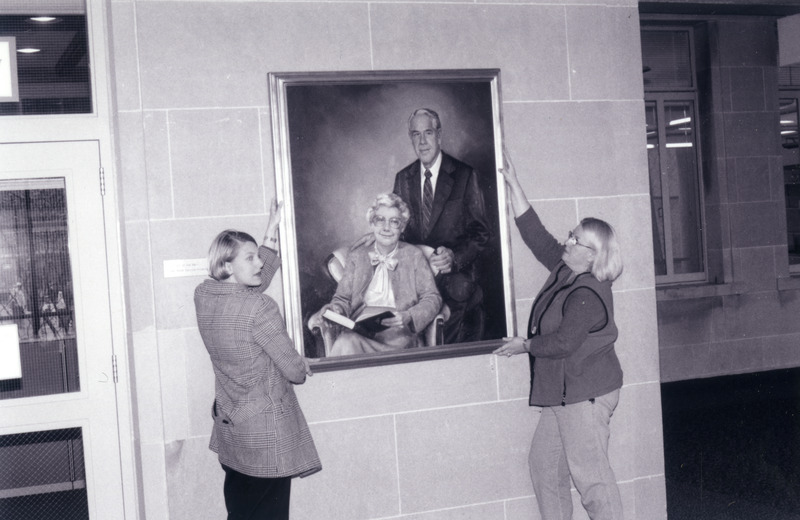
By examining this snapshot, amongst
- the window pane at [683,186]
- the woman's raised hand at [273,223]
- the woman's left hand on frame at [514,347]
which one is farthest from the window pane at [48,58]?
the window pane at [683,186]

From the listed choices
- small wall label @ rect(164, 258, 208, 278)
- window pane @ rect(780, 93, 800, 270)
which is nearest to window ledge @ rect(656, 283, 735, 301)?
window pane @ rect(780, 93, 800, 270)

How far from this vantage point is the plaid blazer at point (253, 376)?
3.00m

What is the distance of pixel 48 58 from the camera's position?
3.45m

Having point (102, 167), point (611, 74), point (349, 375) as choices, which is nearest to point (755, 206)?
point (611, 74)

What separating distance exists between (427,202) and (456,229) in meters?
0.18

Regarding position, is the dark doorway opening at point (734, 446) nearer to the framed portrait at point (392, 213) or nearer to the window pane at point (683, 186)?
the window pane at point (683, 186)

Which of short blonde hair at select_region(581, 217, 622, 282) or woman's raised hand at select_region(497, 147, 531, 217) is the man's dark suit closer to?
woman's raised hand at select_region(497, 147, 531, 217)

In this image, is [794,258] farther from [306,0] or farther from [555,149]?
[306,0]

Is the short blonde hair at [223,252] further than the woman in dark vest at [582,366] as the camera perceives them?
No

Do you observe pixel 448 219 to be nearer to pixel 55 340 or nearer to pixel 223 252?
pixel 223 252

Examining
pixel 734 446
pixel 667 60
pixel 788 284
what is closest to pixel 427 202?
pixel 734 446

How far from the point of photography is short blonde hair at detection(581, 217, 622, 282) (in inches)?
132

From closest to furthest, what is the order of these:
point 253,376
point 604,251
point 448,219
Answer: point 253,376 < point 604,251 < point 448,219

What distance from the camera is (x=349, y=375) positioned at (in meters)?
3.57
